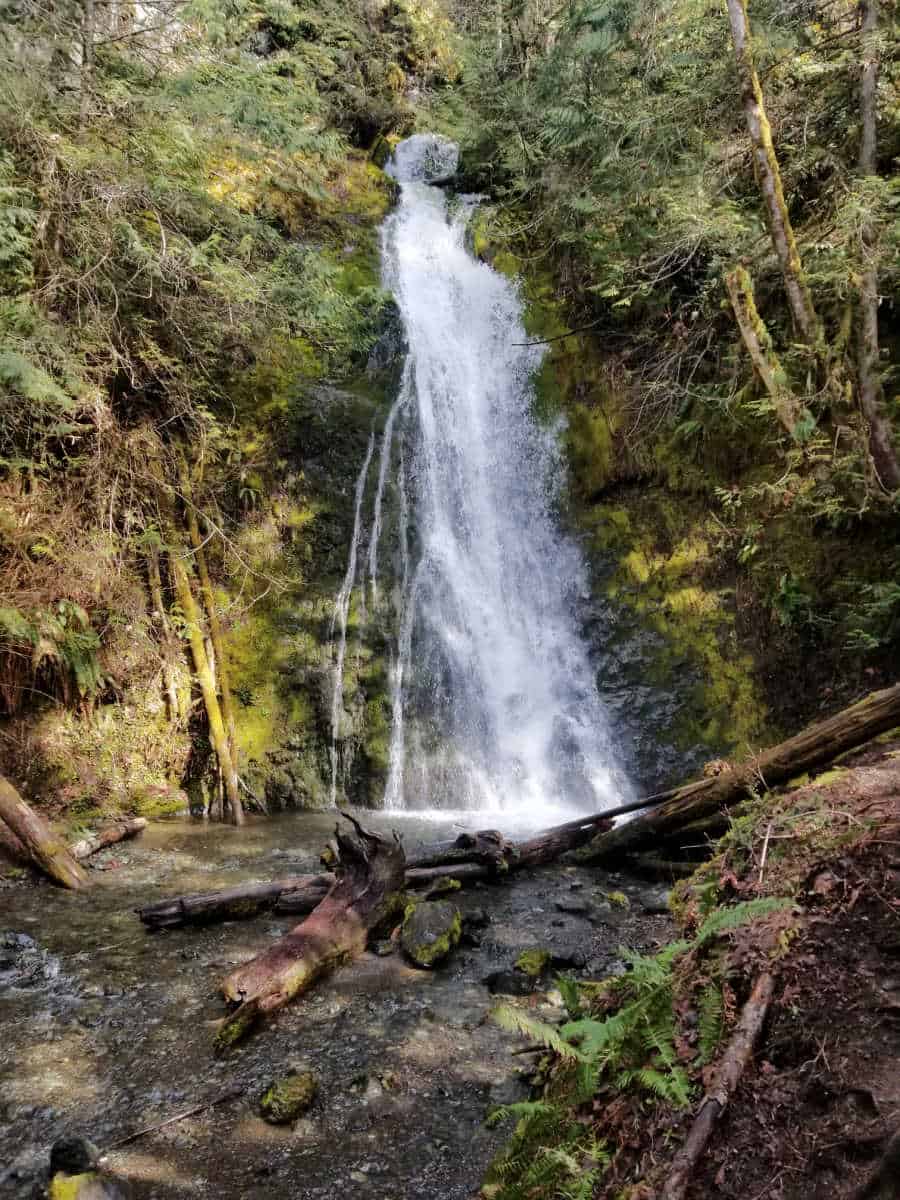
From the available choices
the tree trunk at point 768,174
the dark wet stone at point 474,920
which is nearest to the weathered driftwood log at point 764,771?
the dark wet stone at point 474,920

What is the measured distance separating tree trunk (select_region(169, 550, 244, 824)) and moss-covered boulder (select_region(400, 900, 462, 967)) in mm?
4243

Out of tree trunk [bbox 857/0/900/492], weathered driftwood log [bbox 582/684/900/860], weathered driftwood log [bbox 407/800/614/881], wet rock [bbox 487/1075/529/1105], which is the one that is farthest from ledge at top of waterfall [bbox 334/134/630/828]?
wet rock [bbox 487/1075/529/1105]

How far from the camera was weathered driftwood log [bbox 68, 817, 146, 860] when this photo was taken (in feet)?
21.5

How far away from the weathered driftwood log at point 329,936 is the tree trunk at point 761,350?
20.6 feet

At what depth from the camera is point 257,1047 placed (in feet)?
11.6

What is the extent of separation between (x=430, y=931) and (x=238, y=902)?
1559 mm

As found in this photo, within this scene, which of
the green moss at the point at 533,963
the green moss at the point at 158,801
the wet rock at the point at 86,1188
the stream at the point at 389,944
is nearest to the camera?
the wet rock at the point at 86,1188

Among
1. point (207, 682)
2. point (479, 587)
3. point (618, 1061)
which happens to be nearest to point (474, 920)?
point (618, 1061)

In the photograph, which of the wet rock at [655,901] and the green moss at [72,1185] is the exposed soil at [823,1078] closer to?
the green moss at [72,1185]

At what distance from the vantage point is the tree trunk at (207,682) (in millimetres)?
8352

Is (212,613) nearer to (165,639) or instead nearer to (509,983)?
(165,639)

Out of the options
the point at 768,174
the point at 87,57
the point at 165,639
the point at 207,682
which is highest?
the point at 87,57

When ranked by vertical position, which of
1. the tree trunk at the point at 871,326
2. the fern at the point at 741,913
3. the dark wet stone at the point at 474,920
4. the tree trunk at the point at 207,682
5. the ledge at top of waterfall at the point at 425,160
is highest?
the ledge at top of waterfall at the point at 425,160

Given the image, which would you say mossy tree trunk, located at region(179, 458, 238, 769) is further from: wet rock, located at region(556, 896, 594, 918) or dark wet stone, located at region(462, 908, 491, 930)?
wet rock, located at region(556, 896, 594, 918)
